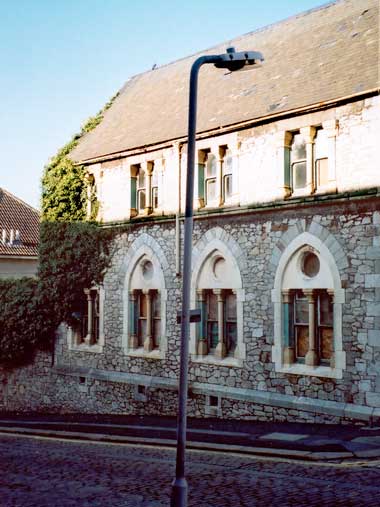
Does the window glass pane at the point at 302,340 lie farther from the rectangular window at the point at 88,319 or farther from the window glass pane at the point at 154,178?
the rectangular window at the point at 88,319

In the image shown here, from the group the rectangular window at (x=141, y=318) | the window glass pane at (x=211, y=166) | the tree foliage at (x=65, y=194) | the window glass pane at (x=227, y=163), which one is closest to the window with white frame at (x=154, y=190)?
the window glass pane at (x=211, y=166)

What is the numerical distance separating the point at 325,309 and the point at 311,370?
1.48 meters

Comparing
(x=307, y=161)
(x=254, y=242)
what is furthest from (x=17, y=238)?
Answer: (x=307, y=161)

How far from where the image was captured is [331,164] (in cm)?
1683

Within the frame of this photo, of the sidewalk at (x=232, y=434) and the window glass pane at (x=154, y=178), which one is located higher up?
the window glass pane at (x=154, y=178)

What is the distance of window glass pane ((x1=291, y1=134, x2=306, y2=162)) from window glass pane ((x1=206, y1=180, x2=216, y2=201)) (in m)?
2.92

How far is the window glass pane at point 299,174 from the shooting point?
1775 cm

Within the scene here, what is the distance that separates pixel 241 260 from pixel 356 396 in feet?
15.7

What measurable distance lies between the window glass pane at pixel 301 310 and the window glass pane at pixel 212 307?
288cm

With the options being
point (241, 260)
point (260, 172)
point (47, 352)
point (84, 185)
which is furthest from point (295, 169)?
point (47, 352)

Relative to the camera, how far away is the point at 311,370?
55.3 ft

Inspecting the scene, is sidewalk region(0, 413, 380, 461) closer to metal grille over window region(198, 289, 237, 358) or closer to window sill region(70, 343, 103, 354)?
metal grille over window region(198, 289, 237, 358)

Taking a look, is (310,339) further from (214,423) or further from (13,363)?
(13,363)

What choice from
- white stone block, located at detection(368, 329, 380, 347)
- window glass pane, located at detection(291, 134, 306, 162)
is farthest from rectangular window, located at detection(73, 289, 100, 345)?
white stone block, located at detection(368, 329, 380, 347)
